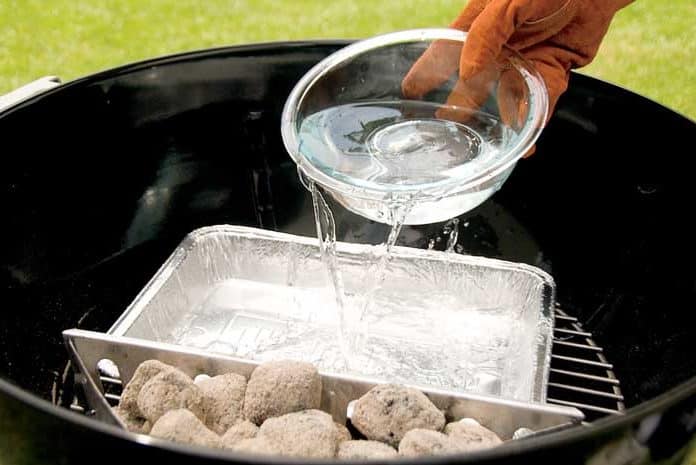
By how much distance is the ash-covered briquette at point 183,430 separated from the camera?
0.80 m

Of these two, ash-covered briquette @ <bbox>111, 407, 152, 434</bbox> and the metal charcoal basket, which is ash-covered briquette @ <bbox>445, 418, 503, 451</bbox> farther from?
ash-covered briquette @ <bbox>111, 407, 152, 434</bbox>

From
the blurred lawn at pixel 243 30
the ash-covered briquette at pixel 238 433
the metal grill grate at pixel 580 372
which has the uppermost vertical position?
the blurred lawn at pixel 243 30

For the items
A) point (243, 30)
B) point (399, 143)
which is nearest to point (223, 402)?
point (399, 143)

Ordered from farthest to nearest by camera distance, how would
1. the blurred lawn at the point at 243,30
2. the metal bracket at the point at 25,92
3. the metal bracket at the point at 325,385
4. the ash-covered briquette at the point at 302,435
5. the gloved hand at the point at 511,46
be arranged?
1. the blurred lawn at the point at 243,30
2. the metal bracket at the point at 25,92
3. the gloved hand at the point at 511,46
4. the metal bracket at the point at 325,385
5. the ash-covered briquette at the point at 302,435

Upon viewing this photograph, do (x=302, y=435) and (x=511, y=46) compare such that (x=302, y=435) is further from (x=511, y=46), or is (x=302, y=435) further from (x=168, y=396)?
(x=511, y=46)

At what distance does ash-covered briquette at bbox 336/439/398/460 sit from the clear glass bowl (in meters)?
0.31

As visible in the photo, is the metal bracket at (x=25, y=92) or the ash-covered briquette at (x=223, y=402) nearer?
the ash-covered briquette at (x=223, y=402)

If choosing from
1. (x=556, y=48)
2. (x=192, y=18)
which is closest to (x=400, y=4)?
(x=192, y=18)

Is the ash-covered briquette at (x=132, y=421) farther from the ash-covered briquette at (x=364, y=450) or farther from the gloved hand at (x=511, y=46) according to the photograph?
the gloved hand at (x=511, y=46)

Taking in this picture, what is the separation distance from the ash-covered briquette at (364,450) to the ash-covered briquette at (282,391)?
8 centimetres

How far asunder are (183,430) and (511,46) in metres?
0.72

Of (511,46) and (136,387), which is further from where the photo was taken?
(511,46)

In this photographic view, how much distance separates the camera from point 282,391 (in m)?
0.88

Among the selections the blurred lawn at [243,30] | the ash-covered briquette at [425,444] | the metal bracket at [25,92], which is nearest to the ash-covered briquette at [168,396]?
the ash-covered briquette at [425,444]
